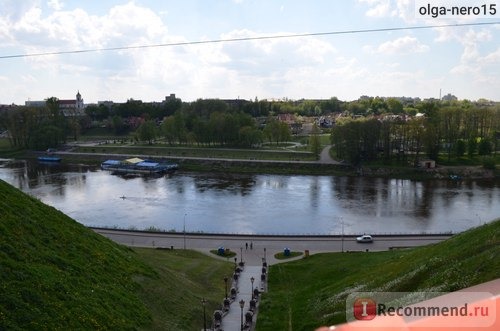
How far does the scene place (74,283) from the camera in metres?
8.23

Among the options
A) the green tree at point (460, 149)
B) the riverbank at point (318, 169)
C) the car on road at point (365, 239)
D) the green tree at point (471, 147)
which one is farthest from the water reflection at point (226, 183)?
the green tree at point (471, 147)

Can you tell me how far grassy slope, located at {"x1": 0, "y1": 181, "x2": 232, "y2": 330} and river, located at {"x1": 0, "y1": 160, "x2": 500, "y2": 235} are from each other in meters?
11.4

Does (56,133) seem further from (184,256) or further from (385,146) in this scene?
(184,256)

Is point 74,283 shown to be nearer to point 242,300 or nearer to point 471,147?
point 242,300

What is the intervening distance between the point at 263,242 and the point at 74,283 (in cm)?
1065

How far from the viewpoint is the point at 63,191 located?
3341 cm

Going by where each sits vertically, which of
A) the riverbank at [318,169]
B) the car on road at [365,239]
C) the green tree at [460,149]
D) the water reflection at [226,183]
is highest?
the green tree at [460,149]

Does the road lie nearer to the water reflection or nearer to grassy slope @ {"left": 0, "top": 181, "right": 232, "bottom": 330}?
grassy slope @ {"left": 0, "top": 181, "right": 232, "bottom": 330}

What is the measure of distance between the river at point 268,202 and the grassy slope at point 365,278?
23.6 feet

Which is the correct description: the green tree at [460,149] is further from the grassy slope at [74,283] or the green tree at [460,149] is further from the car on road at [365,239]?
the grassy slope at [74,283]

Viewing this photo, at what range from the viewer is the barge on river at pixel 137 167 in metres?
44.3

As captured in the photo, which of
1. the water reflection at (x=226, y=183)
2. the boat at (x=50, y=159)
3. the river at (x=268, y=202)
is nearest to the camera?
the river at (x=268, y=202)

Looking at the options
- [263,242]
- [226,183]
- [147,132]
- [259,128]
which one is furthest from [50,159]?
[263,242]

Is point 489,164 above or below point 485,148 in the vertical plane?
below
